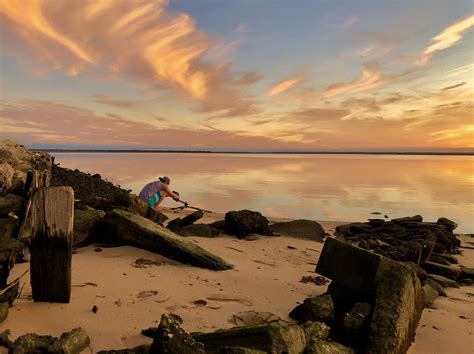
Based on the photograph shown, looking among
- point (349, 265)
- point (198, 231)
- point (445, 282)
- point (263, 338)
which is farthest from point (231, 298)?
point (198, 231)

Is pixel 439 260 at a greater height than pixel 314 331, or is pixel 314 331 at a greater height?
pixel 314 331

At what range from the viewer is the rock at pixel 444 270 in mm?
8922

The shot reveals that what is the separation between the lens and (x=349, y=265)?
533cm

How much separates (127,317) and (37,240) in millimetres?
1476

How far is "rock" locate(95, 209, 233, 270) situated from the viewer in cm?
763

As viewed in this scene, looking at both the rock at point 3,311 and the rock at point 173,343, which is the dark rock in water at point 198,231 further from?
the rock at point 173,343

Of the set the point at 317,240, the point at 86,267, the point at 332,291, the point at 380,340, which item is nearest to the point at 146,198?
the point at 317,240

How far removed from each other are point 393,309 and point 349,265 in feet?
3.01

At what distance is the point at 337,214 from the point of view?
22.3 m

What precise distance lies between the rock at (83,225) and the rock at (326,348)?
232 inches

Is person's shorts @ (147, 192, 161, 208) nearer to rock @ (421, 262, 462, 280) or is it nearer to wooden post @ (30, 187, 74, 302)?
rock @ (421, 262, 462, 280)

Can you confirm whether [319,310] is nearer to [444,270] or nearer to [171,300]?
[171,300]

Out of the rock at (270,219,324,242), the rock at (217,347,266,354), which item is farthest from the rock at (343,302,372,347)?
the rock at (270,219,324,242)

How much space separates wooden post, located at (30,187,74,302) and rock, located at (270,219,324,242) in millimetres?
8361
